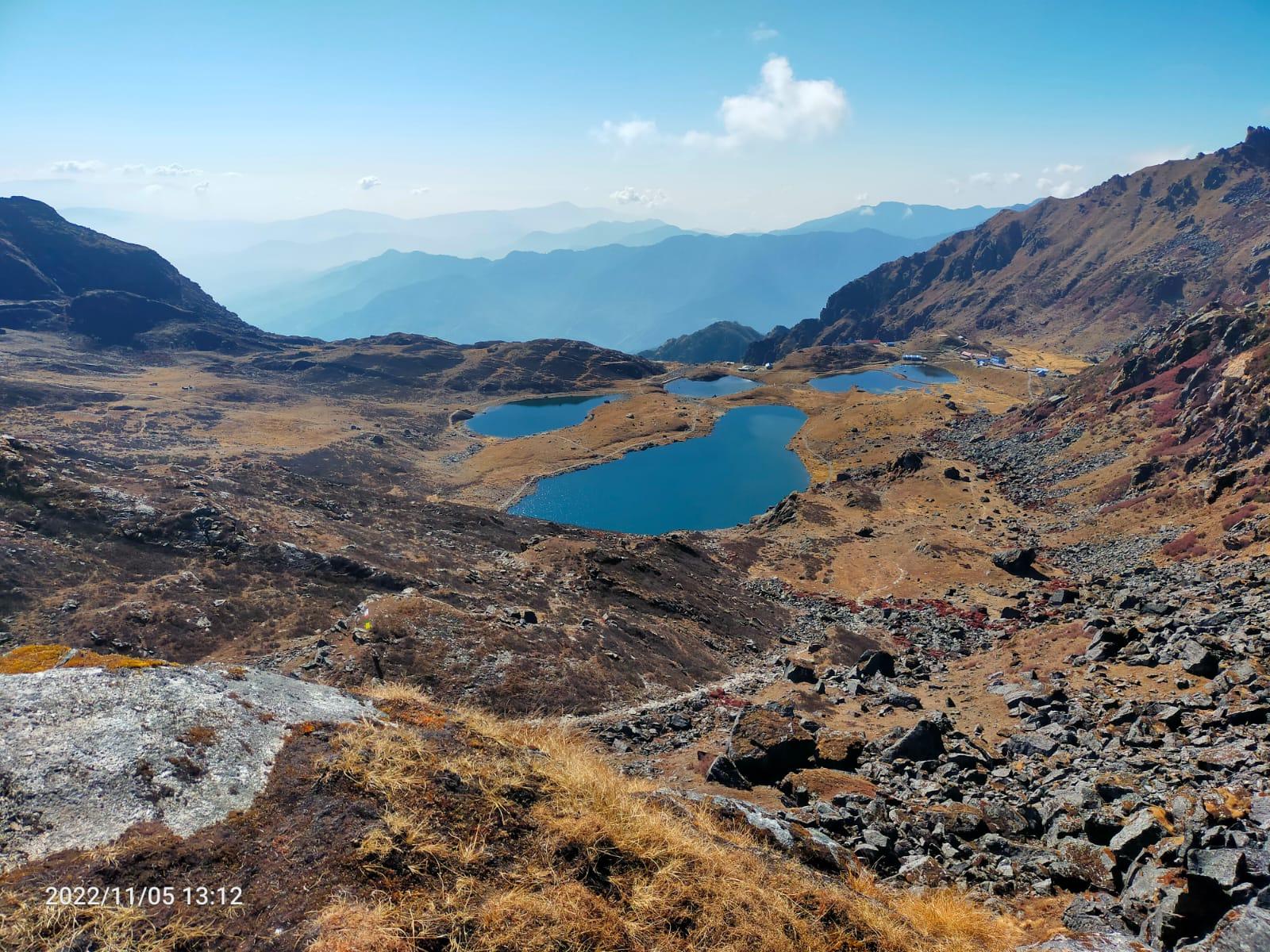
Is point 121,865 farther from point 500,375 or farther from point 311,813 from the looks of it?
point 500,375

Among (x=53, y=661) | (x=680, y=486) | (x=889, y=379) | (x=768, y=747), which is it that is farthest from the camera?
(x=889, y=379)

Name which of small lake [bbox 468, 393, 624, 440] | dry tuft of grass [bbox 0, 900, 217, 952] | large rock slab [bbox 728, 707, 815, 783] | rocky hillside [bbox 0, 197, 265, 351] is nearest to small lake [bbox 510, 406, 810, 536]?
small lake [bbox 468, 393, 624, 440]

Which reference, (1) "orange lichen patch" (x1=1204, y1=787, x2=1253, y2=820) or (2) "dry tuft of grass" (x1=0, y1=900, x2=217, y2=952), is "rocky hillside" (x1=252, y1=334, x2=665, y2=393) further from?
(2) "dry tuft of grass" (x1=0, y1=900, x2=217, y2=952)

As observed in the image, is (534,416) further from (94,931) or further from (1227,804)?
(94,931)

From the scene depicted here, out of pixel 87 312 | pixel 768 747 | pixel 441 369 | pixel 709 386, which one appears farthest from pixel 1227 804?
pixel 87 312

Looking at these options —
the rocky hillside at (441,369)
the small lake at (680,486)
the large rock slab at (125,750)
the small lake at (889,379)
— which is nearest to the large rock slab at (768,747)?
the large rock slab at (125,750)

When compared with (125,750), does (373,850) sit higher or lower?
lower
